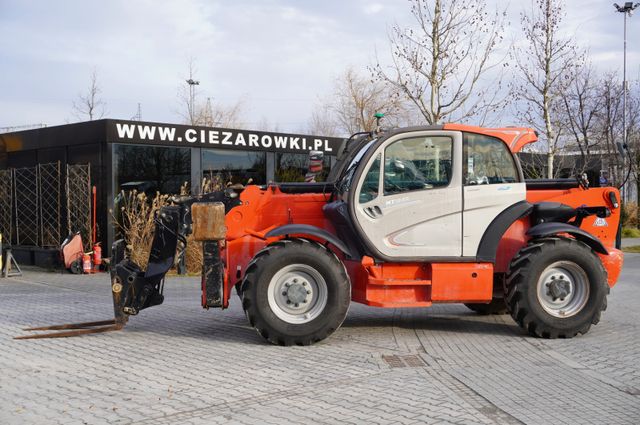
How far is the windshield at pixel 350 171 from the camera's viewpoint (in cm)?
879

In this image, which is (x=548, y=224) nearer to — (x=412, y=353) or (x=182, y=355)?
(x=412, y=353)

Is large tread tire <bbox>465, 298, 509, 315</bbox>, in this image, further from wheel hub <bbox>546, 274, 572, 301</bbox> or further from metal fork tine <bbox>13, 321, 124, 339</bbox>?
metal fork tine <bbox>13, 321, 124, 339</bbox>

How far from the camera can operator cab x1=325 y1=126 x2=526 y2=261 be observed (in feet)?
28.0

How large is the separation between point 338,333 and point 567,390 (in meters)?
3.38

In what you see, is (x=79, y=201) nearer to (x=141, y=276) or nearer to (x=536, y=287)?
(x=141, y=276)

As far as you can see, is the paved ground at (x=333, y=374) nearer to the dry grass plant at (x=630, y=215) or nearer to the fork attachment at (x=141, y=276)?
the fork attachment at (x=141, y=276)

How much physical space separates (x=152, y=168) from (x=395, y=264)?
11.7 metres

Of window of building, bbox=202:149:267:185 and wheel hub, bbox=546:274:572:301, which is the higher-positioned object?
window of building, bbox=202:149:267:185

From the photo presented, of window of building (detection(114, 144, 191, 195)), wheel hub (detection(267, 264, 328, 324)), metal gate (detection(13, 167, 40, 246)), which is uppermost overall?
window of building (detection(114, 144, 191, 195))

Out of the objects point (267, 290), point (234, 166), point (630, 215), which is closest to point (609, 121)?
point (630, 215)

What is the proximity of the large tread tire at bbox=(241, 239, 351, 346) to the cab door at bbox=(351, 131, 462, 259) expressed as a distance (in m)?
0.63

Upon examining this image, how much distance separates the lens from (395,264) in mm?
8664

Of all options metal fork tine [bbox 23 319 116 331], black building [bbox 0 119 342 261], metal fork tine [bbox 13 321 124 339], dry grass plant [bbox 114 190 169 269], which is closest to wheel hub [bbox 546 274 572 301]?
metal fork tine [bbox 13 321 124 339]

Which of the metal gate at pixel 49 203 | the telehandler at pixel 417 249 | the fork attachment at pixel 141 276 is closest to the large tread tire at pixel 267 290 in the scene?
the telehandler at pixel 417 249
